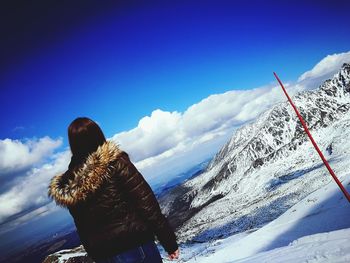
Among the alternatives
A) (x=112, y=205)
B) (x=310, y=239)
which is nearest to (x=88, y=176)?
(x=112, y=205)

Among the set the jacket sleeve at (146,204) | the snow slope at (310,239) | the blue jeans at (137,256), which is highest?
the jacket sleeve at (146,204)

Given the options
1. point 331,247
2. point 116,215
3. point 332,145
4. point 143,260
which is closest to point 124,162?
point 116,215

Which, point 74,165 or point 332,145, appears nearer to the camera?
point 74,165

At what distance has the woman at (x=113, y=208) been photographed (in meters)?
3.49

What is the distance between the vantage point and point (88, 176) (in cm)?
353

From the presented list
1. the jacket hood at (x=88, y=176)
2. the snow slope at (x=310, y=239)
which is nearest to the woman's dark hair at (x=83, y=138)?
the jacket hood at (x=88, y=176)

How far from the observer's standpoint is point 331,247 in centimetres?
522

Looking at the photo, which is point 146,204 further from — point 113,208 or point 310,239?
point 310,239

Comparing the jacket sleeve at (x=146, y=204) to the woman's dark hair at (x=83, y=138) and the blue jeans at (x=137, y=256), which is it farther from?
the woman's dark hair at (x=83, y=138)

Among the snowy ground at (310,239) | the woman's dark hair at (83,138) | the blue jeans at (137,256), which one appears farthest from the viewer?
the snowy ground at (310,239)

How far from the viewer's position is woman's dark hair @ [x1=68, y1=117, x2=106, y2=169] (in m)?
3.73

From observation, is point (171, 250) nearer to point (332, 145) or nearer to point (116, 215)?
point (116, 215)

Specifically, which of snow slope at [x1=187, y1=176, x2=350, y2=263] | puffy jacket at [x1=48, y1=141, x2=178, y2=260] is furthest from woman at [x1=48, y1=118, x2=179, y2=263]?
snow slope at [x1=187, y1=176, x2=350, y2=263]

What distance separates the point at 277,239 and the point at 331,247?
25.4 ft
